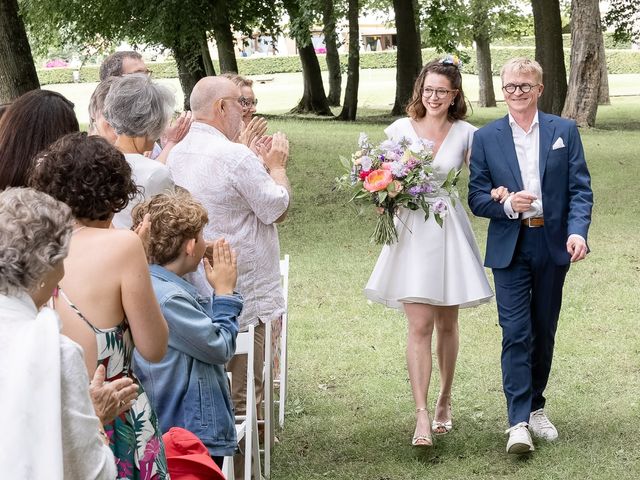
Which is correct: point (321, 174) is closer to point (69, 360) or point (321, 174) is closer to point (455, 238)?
point (455, 238)

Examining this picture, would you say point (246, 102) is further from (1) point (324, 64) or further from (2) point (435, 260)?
(1) point (324, 64)

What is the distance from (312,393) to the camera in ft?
26.8

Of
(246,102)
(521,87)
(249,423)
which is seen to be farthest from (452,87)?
(249,423)

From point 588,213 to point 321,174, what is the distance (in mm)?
13236

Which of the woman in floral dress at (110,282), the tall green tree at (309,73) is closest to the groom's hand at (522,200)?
the woman in floral dress at (110,282)

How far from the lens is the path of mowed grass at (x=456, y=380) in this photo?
6.52 metres

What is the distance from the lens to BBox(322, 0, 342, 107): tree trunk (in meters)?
32.7

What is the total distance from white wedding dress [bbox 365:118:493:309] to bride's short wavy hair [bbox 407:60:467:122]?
66mm

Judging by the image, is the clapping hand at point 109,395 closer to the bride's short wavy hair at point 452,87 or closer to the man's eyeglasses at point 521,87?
the man's eyeglasses at point 521,87

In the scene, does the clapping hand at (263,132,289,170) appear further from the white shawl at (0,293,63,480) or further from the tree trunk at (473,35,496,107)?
the tree trunk at (473,35,496,107)

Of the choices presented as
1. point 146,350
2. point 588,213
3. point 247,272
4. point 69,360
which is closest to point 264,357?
point 247,272

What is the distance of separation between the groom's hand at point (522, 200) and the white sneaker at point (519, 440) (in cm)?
123

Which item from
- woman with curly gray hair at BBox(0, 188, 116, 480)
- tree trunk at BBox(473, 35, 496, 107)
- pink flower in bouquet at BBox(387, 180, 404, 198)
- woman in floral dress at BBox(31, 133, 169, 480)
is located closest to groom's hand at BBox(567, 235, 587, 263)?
pink flower in bouquet at BBox(387, 180, 404, 198)

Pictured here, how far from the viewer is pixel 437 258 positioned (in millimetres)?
6867
